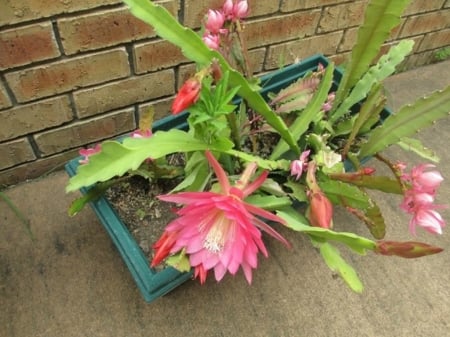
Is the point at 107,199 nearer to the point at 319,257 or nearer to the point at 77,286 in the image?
the point at 77,286

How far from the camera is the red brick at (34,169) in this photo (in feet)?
3.39

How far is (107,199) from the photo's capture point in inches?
33.1

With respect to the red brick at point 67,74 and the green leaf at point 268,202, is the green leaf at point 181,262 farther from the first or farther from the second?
the red brick at point 67,74

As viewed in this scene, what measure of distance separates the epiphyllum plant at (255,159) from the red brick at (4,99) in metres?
0.30

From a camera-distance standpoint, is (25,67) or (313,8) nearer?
(25,67)

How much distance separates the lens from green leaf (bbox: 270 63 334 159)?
0.77 m

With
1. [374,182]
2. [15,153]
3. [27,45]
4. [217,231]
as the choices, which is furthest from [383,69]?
[15,153]

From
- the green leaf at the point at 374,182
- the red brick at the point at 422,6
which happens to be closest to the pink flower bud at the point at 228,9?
the green leaf at the point at 374,182

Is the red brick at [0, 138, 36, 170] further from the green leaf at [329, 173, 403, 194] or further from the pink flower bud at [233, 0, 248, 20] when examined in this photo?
the green leaf at [329, 173, 403, 194]

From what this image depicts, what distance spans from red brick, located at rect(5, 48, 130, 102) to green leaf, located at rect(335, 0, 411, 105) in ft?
1.64

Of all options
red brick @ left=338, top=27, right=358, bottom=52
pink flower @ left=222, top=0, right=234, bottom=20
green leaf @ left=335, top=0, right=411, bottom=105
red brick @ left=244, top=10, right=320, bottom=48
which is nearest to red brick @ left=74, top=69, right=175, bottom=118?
red brick @ left=244, top=10, right=320, bottom=48

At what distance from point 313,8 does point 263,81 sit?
30 centimetres

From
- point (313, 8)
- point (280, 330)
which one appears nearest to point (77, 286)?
point (280, 330)

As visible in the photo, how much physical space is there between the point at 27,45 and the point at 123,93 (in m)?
0.25
